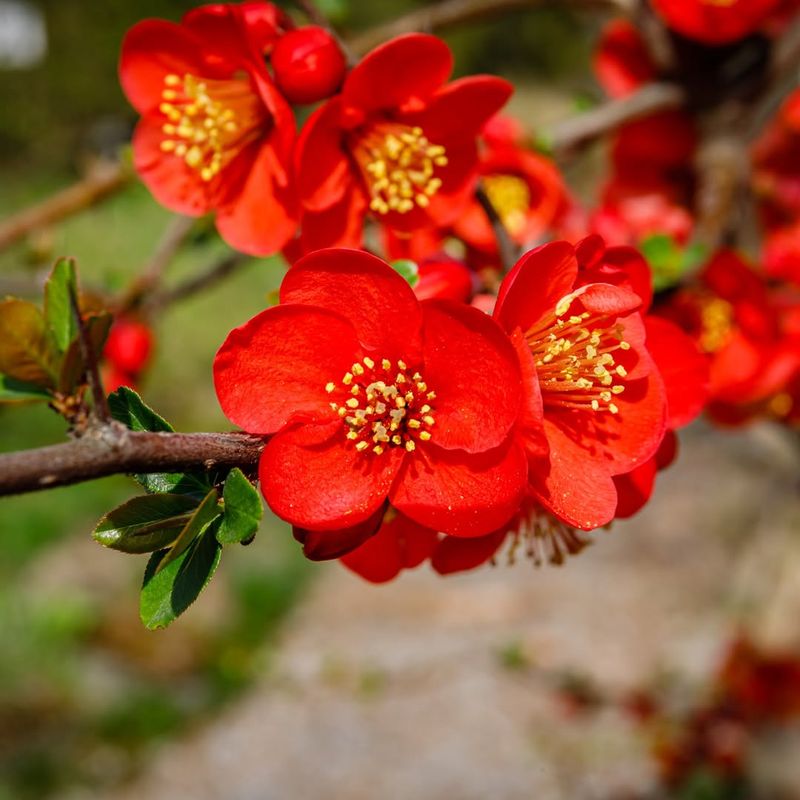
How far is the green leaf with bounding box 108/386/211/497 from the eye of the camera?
44 cm

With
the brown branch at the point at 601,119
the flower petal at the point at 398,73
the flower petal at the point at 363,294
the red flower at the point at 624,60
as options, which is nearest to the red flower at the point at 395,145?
the flower petal at the point at 398,73

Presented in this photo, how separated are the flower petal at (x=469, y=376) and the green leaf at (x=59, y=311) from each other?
19 cm

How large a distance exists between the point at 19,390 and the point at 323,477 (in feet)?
0.54

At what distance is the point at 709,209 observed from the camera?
1.01 metres

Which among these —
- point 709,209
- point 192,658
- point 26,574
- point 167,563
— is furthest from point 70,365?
point 26,574

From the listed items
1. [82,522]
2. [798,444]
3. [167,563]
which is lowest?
[82,522]

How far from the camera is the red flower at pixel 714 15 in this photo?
38.4 inches

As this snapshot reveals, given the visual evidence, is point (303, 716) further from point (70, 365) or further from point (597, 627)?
point (70, 365)

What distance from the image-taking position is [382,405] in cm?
51

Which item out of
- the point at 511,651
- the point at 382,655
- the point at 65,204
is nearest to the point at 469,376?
the point at 65,204

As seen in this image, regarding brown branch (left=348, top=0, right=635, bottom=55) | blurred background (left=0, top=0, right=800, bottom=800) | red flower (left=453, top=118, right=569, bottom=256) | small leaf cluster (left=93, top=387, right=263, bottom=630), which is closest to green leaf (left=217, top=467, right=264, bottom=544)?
small leaf cluster (left=93, top=387, right=263, bottom=630)

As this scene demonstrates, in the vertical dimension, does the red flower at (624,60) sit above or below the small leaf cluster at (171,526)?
below

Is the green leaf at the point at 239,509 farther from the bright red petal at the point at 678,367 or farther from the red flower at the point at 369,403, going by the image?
the bright red petal at the point at 678,367

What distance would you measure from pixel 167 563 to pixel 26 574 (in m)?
3.47
